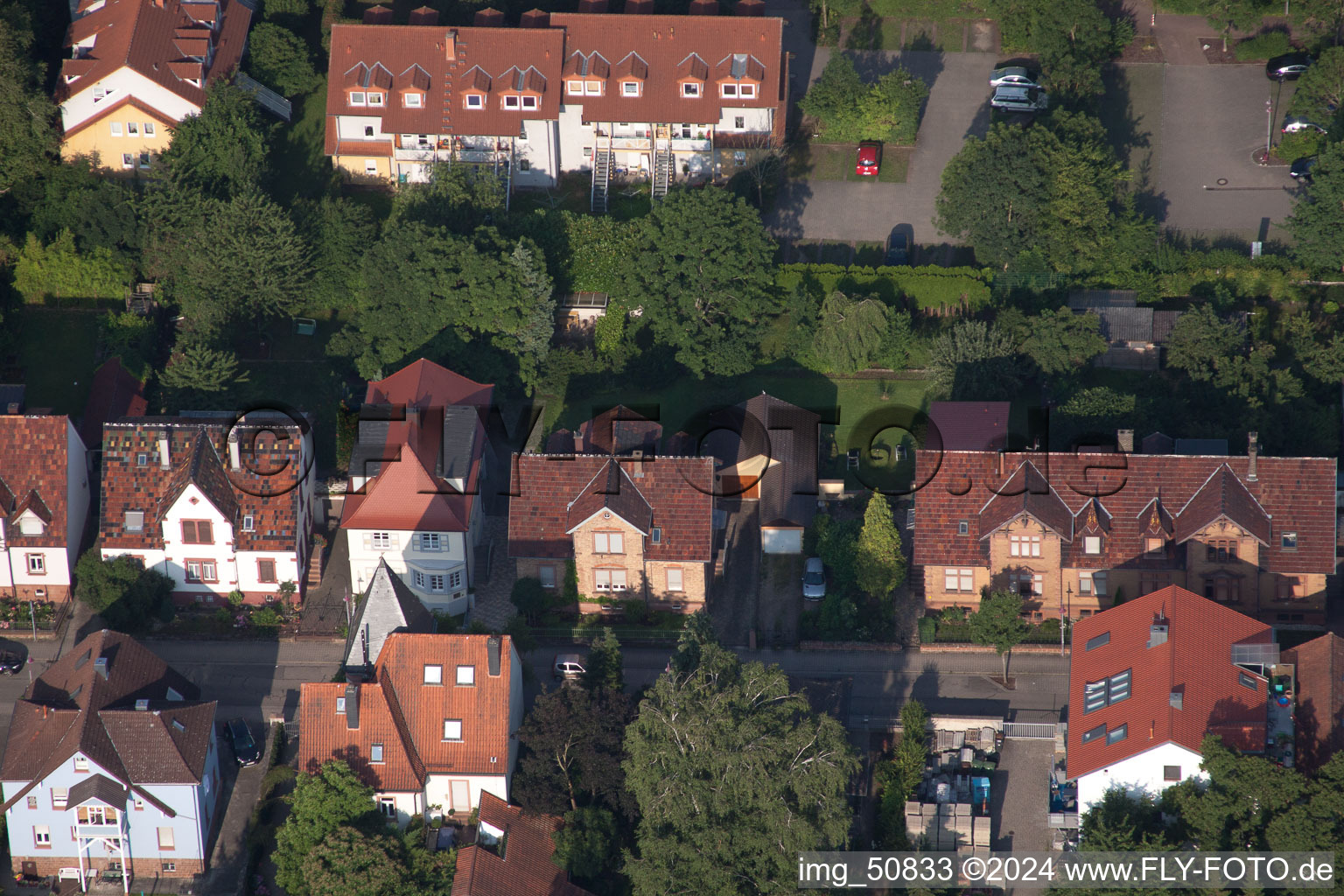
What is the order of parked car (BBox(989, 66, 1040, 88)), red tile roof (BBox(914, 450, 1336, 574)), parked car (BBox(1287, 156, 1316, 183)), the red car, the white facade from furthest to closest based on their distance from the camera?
parked car (BBox(989, 66, 1040, 88)), the red car, parked car (BBox(1287, 156, 1316, 183)), red tile roof (BBox(914, 450, 1336, 574)), the white facade

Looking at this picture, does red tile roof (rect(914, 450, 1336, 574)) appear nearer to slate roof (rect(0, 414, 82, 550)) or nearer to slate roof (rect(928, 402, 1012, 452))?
slate roof (rect(928, 402, 1012, 452))

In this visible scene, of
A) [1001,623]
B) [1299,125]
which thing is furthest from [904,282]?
[1299,125]

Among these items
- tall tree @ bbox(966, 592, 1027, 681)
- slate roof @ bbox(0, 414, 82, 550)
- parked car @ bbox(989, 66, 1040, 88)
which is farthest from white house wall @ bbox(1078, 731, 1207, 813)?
slate roof @ bbox(0, 414, 82, 550)

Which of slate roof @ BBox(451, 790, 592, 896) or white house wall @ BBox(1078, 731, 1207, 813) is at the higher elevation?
white house wall @ BBox(1078, 731, 1207, 813)

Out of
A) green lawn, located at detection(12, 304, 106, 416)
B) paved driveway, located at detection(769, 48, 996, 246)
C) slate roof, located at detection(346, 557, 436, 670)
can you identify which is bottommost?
slate roof, located at detection(346, 557, 436, 670)

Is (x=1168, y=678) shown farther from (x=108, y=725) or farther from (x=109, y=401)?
(x=109, y=401)

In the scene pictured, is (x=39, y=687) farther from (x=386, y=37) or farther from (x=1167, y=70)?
(x=1167, y=70)
